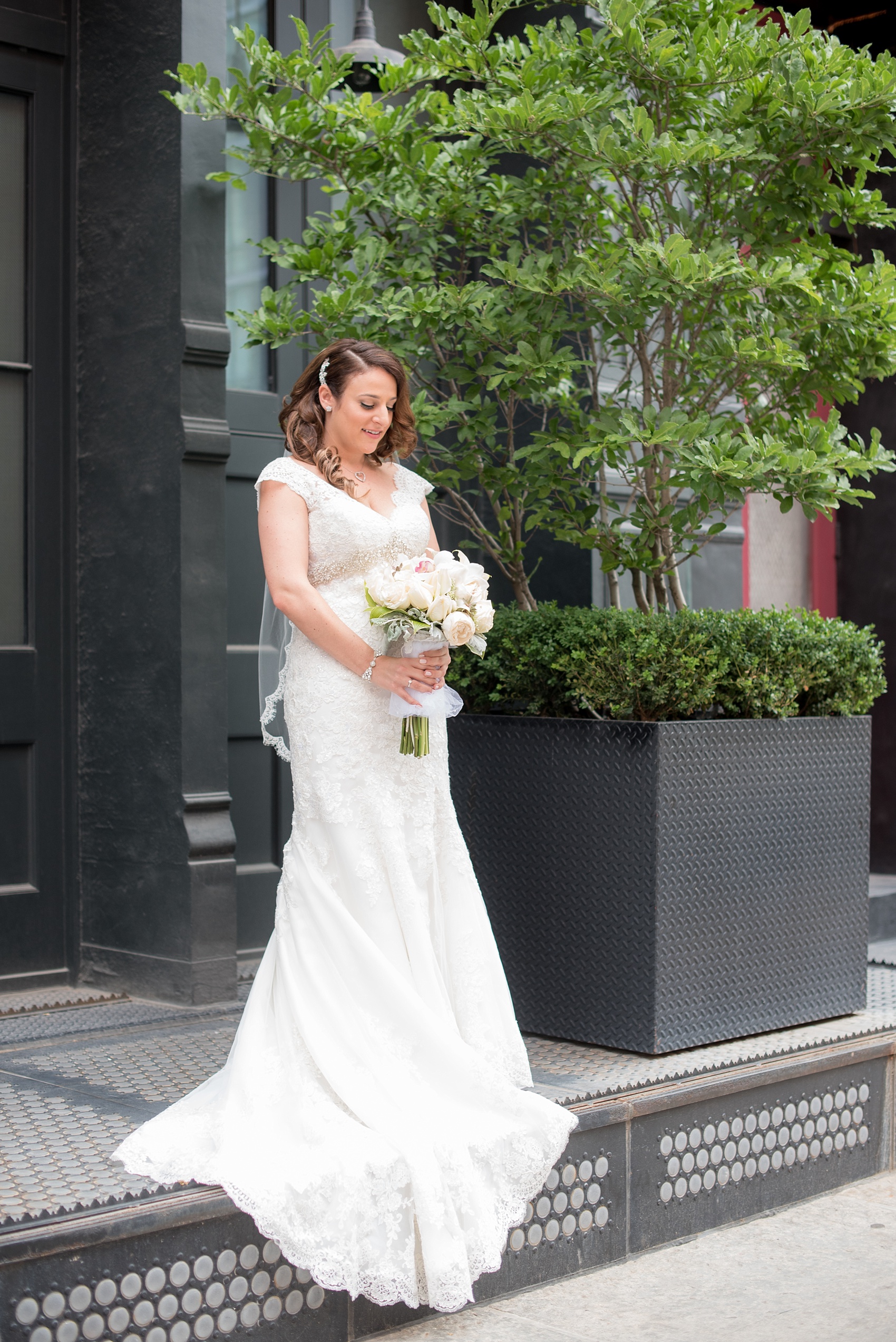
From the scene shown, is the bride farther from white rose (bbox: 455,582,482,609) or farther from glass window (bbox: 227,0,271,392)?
glass window (bbox: 227,0,271,392)

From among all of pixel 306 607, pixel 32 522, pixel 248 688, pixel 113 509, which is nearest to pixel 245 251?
pixel 113 509

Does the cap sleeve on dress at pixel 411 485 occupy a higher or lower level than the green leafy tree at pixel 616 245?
Result: lower

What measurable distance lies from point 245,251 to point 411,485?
2135 mm

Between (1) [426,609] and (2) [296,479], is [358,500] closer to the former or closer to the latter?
(2) [296,479]

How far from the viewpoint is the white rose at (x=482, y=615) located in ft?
10.9

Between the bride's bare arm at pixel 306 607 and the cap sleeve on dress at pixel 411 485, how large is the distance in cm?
36

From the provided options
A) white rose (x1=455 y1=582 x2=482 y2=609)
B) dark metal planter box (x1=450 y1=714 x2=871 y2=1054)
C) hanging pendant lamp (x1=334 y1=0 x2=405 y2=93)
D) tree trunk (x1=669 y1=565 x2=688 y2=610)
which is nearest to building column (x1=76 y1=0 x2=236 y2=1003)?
hanging pendant lamp (x1=334 y1=0 x2=405 y2=93)

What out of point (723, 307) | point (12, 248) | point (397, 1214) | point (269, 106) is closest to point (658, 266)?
point (723, 307)

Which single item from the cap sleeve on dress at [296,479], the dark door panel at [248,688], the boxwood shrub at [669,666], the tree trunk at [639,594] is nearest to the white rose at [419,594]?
the cap sleeve on dress at [296,479]

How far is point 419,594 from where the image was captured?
324 cm

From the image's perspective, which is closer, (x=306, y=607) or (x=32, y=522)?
(x=306, y=607)

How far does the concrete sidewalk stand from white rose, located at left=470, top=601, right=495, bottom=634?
1.55 meters

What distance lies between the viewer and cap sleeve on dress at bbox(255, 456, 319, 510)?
11.3ft

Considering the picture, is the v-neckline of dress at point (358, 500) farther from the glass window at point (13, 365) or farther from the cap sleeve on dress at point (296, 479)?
the glass window at point (13, 365)
